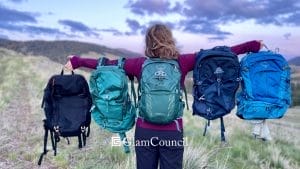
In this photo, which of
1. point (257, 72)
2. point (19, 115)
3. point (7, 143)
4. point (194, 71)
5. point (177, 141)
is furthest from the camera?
point (19, 115)

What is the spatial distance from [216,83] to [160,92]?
1232 mm

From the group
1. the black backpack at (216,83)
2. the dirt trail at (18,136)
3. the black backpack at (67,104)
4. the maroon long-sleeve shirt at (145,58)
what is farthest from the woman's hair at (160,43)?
the dirt trail at (18,136)

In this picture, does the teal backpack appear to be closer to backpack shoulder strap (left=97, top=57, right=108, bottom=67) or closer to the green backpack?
backpack shoulder strap (left=97, top=57, right=108, bottom=67)

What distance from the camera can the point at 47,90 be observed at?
7.51m

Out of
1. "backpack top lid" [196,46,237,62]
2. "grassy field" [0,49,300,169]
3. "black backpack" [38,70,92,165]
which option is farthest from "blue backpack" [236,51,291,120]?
"black backpack" [38,70,92,165]

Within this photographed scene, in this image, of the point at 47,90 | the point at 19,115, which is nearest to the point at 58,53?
the point at 19,115

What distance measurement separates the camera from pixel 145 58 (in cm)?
643

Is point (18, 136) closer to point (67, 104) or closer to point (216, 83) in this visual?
point (67, 104)

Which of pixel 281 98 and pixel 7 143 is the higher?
pixel 281 98

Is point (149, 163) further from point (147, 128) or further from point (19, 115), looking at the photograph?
point (19, 115)

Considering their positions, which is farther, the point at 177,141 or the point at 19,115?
the point at 19,115

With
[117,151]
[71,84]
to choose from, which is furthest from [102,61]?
[117,151]

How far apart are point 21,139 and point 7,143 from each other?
0.53 m

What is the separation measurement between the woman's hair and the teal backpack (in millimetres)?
706
